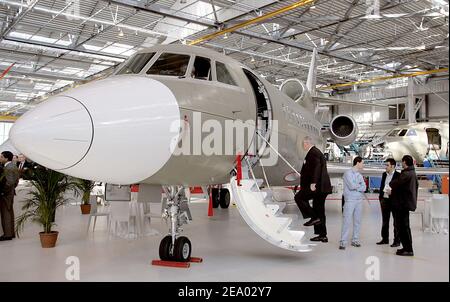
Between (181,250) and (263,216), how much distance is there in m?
1.31

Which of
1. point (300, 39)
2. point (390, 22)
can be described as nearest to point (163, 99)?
point (390, 22)

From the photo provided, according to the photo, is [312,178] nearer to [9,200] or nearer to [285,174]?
[285,174]

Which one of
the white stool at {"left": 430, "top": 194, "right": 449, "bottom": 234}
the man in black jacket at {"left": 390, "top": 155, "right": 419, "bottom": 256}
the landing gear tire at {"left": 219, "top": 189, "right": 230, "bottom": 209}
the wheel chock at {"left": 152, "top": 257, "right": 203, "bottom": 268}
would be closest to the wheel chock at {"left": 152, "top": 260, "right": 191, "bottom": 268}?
the wheel chock at {"left": 152, "top": 257, "right": 203, "bottom": 268}

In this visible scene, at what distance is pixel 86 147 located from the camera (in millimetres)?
4117

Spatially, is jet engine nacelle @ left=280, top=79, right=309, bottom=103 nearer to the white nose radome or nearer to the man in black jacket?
the man in black jacket

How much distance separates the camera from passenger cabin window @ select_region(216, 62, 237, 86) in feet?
19.8

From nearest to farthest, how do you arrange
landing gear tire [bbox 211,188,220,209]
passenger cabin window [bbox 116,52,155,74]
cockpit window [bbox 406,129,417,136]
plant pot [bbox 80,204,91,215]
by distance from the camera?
passenger cabin window [bbox 116,52,155,74]
plant pot [bbox 80,204,91,215]
landing gear tire [bbox 211,188,220,209]
cockpit window [bbox 406,129,417,136]

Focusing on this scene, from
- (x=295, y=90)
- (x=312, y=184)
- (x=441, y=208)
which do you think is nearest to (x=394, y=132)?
(x=295, y=90)

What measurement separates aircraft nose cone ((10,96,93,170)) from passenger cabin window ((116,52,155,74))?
1.67 metres

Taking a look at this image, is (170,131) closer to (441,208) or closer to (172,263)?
(172,263)

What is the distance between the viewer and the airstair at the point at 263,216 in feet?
18.7

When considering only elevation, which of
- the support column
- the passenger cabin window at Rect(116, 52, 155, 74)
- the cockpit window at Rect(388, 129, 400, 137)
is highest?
the support column

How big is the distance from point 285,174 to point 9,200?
5831mm
